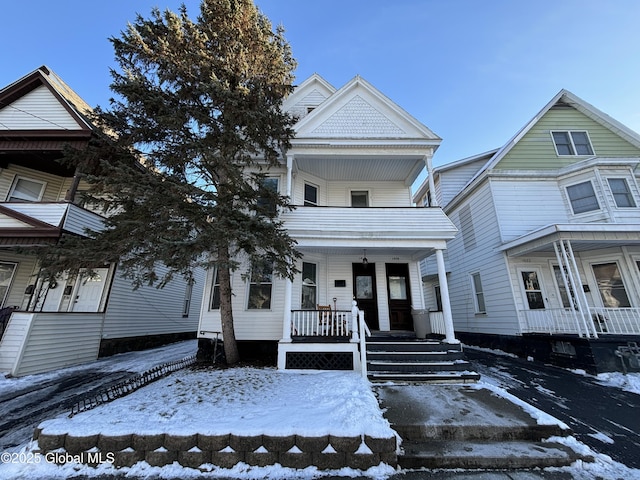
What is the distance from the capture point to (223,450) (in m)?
2.98

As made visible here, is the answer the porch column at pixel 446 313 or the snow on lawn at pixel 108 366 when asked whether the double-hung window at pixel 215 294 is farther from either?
the porch column at pixel 446 313

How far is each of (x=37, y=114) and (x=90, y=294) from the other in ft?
22.1

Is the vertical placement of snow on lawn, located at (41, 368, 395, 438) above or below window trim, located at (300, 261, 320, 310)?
below

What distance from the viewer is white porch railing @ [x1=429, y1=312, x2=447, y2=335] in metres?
7.47

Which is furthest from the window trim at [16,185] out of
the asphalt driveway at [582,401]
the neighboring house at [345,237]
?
the asphalt driveway at [582,401]

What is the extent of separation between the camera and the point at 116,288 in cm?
948

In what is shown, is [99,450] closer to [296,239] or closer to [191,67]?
[296,239]

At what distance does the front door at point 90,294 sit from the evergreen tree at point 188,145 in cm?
343

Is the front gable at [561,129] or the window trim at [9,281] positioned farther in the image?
the front gable at [561,129]

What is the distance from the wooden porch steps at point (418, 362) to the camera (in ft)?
18.9

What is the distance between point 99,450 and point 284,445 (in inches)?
87.7

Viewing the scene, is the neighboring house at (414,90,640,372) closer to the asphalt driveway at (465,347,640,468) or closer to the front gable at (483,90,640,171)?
the front gable at (483,90,640,171)

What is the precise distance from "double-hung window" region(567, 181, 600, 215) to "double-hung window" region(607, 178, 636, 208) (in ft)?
1.94

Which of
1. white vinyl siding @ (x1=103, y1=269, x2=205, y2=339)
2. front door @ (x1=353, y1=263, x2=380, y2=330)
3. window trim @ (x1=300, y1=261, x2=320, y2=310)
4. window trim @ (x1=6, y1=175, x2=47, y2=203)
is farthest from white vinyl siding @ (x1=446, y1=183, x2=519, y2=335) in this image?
window trim @ (x1=6, y1=175, x2=47, y2=203)
